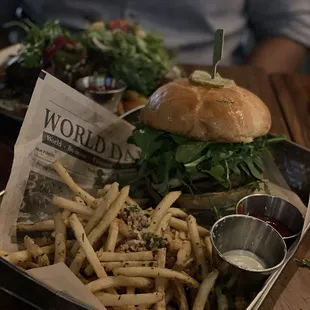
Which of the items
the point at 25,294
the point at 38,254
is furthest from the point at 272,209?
the point at 25,294

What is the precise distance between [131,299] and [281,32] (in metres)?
2.69

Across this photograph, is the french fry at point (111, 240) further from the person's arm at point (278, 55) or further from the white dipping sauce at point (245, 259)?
the person's arm at point (278, 55)

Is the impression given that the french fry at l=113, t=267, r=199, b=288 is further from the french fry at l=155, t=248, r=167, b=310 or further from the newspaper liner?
the newspaper liner

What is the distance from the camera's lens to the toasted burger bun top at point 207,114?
1.68 m

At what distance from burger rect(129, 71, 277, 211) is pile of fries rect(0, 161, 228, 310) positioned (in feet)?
0.71

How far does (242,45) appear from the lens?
3.68 metres

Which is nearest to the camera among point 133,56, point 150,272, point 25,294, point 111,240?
point 25,294

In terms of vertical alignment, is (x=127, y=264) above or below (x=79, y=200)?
below

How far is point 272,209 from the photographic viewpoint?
1.73 meters

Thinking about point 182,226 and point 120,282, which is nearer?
point 120,282

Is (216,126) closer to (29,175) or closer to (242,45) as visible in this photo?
(29,175)

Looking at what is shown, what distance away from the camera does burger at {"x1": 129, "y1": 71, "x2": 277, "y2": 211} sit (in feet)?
5.53

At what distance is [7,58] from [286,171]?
5.16 feet

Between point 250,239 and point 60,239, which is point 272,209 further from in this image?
point 60,239
